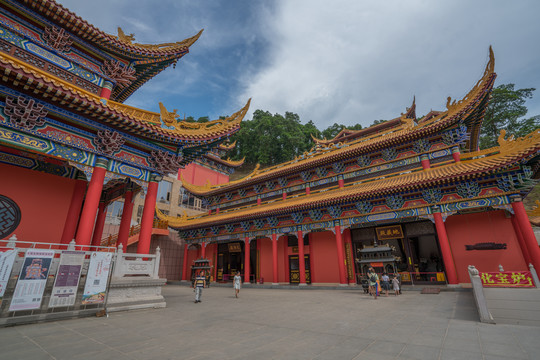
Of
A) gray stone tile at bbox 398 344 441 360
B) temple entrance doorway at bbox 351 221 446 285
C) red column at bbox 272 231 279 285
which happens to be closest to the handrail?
red column at bbox 272 231 279 285

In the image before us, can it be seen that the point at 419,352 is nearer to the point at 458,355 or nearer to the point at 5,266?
the point at 458,355

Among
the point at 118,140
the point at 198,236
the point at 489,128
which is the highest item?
the point at 489,128

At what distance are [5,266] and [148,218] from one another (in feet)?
13.5

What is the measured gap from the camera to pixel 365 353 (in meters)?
3.64

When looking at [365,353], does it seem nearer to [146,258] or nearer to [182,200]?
[146,258]

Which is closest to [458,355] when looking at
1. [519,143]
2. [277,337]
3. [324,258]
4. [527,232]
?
[277,337]

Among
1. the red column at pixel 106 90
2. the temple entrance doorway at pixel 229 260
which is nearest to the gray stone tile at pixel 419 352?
the red column at pixel 106 90

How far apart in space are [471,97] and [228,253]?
21.0 meters

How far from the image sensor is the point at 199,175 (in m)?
35.0

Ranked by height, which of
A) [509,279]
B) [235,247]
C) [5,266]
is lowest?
[509,279]

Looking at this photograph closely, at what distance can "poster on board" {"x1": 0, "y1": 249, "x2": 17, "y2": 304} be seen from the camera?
18.3 ft

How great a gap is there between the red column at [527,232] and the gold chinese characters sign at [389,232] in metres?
5.38

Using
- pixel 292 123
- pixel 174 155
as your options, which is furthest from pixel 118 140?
pixel 292 123

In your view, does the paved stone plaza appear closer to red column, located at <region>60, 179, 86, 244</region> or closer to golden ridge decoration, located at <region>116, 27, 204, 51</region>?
red column, located at <region>60, 179, 86, 244</region>
